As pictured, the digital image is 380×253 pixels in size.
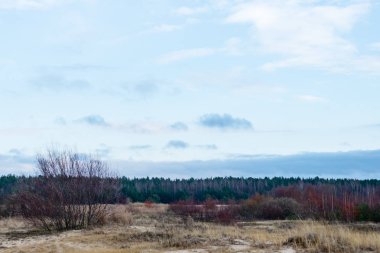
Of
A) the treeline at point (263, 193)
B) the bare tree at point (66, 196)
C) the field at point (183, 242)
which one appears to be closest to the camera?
the field at point (183, 242)

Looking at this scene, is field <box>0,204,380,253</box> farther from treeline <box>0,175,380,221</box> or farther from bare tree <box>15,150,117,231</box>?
treeline <box>0,175,380,221</box>

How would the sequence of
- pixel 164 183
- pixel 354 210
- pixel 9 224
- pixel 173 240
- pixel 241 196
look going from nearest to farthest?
pixel 173 240 → pixel 9 224 → pixel 354 210 → pixel 241 196 → pixel 164 183

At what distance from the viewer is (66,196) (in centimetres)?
3050

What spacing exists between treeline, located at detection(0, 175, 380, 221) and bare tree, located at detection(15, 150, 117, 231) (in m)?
22.1

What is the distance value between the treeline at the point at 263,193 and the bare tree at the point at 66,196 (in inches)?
871

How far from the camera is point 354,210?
157ft

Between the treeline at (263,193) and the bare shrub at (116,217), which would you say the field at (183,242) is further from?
the treeline at (263,193)

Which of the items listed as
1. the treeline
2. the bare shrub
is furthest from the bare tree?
the treeline

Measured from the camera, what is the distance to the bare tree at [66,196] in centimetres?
3022

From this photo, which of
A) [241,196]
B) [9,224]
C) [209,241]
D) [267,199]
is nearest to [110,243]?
[209,241]

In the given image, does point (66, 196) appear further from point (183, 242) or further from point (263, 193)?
point (263, 193)

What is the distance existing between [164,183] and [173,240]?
111 metres

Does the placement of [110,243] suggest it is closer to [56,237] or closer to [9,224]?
[56,237]

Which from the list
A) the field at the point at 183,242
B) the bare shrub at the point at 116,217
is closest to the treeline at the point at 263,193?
the bare shrub at the point at 116,217
